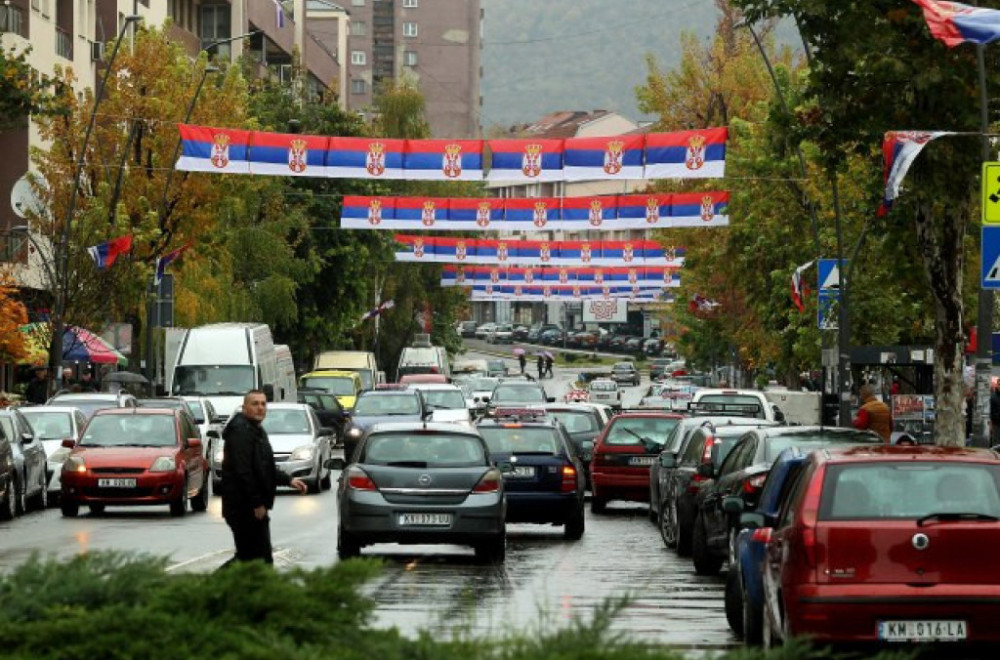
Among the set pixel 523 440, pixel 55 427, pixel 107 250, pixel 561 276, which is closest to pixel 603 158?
pixel 107 250

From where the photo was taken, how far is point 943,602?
43.9 feet

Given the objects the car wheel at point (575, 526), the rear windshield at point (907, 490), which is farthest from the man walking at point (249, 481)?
the car wheel at point (575, 526)

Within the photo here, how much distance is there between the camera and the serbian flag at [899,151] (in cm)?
2656

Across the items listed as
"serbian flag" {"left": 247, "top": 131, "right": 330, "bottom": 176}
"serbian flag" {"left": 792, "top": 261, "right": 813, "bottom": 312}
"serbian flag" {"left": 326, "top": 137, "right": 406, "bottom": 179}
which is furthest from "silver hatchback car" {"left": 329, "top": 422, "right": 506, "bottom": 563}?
"serbian flag" {"left": 792, "top": 261, "right": 813, "bottom": 312}

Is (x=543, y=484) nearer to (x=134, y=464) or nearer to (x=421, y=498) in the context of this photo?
(x=421, y=498)

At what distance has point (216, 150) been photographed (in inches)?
2083

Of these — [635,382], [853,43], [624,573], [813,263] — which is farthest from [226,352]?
[635,382]

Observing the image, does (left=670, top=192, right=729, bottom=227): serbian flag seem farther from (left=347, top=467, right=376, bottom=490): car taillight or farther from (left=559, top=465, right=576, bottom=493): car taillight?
(left=347, top=467, right=376, bottom=490): car taillight

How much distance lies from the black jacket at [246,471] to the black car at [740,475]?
4447 mm

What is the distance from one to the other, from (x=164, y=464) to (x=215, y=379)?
19.6 m

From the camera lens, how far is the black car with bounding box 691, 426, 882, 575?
2108 cm

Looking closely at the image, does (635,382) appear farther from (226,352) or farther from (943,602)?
(943,602)

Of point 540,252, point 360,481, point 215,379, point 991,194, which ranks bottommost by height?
point 360,481

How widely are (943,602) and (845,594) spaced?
547 millimetres
